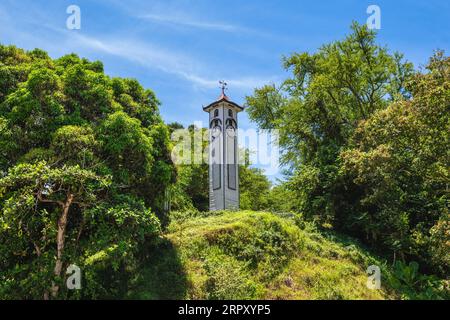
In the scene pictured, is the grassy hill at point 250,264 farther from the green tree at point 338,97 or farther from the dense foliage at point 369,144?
the green tree at point 338,97

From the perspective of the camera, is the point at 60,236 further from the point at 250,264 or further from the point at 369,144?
A: the point at 369,144

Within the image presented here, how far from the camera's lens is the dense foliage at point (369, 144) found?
1764 cm

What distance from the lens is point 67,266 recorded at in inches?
553

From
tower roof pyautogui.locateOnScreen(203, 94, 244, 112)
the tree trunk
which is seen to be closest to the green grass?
the tree trunk

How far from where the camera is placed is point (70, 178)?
43.1ft

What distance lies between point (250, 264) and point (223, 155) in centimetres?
938

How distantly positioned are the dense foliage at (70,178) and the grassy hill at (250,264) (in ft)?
5.50

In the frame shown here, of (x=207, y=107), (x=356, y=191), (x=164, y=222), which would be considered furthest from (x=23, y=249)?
(x=356, y=191)

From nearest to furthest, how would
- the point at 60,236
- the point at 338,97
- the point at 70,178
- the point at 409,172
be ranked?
the point at 70,178 → the point at 60,236 → the point at 409,172 → the point at 338,97

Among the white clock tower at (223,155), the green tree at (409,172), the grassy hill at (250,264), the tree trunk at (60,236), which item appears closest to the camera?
the tree trunk at (60,236)

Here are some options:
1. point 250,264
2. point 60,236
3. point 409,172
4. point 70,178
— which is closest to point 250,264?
point 250,264

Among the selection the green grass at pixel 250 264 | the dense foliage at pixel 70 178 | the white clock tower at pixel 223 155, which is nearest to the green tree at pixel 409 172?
the green grass at pixel 250 264
